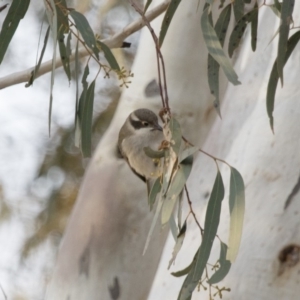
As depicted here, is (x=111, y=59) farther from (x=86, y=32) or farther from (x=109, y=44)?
(x=109, y=44)

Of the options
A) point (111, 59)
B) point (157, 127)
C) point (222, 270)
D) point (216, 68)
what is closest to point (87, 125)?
point (111, 59)

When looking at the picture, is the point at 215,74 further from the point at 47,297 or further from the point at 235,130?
the point at 47,297

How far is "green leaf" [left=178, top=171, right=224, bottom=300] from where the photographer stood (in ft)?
3.31

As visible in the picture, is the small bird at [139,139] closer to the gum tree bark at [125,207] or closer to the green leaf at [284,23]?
the gum tree bark at [125,207]

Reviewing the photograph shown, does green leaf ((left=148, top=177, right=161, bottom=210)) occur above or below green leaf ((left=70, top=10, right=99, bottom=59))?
below

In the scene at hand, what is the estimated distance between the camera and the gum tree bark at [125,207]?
1.58m

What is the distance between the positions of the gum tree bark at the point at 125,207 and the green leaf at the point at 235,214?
56cm

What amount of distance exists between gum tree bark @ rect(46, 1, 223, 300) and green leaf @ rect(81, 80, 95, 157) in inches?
15.6

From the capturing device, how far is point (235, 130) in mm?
1505

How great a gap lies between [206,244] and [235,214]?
6cm

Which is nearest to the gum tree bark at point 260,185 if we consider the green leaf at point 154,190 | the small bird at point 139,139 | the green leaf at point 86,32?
the small bird at point 139,139

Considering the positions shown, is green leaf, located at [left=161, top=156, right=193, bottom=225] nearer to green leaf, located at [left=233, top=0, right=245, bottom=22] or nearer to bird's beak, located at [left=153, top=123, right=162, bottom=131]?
green leaf, located at [left=233, top=0, right=245, bottom=22]

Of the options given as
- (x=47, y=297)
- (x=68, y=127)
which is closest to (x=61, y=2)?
(x=47, y=297)

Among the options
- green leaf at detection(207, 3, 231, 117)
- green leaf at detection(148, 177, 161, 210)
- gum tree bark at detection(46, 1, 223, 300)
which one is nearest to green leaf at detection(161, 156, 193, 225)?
green leaf at detection(148, 177, 161, 210)
